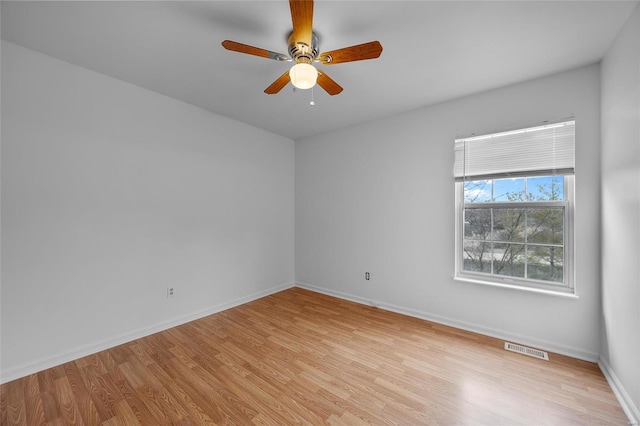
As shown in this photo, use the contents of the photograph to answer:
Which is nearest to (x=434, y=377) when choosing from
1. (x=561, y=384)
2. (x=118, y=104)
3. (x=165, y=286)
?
(x=561, y=384)

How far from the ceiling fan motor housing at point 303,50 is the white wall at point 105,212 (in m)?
1.91

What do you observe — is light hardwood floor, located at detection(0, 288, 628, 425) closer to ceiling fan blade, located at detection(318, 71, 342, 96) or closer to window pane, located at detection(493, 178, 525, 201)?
window pane, located at detection(493, 178, 525, 201)

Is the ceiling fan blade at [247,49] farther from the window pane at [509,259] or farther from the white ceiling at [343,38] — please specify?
the window pane at [509,259]

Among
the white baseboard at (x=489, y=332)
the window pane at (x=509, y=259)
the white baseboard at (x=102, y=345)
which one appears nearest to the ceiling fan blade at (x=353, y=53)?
the window pane at (x=509, y=259)

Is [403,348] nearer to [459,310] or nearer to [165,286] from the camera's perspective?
[459,310]

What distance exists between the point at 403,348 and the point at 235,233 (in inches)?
102

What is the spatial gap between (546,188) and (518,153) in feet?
1.44

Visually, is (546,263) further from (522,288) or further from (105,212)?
(105,212)

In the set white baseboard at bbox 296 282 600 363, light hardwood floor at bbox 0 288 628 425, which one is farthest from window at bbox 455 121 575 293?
light hardwood floor at bbox 0 288 628 425

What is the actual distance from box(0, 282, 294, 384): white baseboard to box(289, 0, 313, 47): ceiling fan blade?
3.17 m

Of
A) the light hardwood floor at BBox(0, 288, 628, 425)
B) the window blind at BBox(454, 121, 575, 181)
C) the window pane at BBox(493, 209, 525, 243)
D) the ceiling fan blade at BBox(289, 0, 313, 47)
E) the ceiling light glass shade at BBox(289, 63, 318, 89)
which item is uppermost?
the ceiling fan blade at BBox(289, 0, 313, 47)

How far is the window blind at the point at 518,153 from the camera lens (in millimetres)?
2365

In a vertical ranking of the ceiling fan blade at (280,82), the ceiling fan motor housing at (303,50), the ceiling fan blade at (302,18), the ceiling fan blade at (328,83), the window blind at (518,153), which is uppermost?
the ceiling fan motor housing at (303,50)

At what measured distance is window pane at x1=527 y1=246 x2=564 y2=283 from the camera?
2.42 meters
